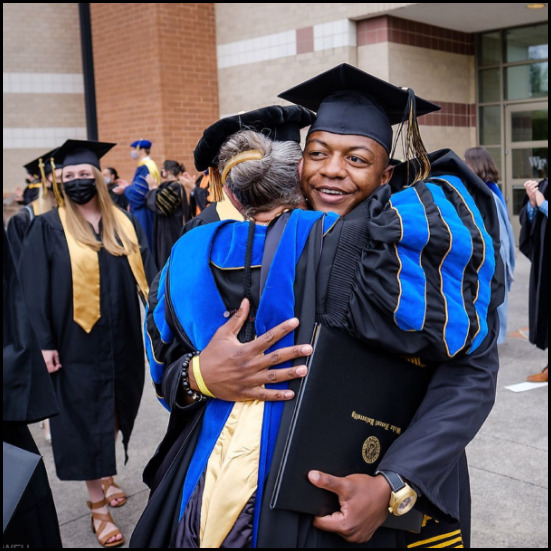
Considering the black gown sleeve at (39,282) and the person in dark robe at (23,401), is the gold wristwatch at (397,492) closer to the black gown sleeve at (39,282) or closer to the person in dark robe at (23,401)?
the person in dark robe at (23,401)

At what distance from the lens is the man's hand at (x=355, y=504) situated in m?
1.61

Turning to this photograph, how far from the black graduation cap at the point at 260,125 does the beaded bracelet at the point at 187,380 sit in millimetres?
606

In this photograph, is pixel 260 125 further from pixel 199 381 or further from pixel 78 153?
pixel 78 153

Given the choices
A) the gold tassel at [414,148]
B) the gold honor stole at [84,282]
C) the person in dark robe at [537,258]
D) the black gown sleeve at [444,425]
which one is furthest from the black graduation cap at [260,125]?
the person in dark robe at [537,258]

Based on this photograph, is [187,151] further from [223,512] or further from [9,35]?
[223,512]

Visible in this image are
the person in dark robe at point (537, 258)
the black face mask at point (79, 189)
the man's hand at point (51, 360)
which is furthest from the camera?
the person in dark robe at point (537, 258)

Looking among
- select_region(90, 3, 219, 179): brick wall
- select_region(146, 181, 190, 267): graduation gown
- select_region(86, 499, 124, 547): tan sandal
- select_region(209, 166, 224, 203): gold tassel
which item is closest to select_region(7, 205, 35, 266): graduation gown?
select_region(86, 499, 124, 547): tan sandal

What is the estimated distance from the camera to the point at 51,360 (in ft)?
12.7

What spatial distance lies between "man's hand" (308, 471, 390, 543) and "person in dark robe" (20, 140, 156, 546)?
2479 millimetres

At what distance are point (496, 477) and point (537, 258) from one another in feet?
8.42

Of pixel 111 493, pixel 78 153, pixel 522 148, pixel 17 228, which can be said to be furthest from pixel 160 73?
pixel 111 493

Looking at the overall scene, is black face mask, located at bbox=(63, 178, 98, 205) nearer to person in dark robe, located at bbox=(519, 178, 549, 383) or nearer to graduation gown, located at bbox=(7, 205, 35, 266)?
graduation gown, located at bbox=(7, 205, 35, 266)

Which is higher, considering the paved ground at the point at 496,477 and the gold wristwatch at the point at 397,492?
the gold wristwatch at the point at 397,492

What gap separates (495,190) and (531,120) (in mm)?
6588
